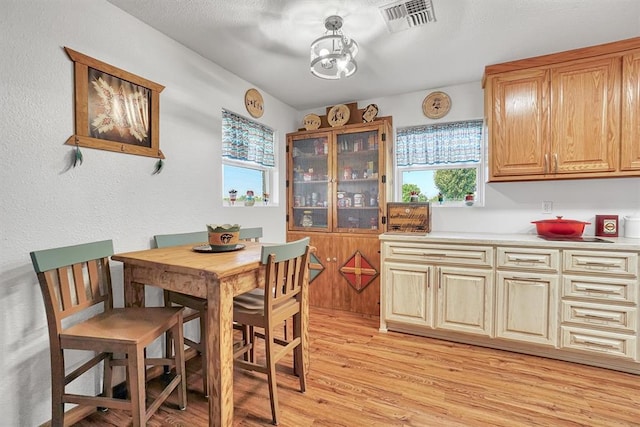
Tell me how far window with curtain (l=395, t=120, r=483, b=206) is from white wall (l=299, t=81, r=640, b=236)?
0.32ft

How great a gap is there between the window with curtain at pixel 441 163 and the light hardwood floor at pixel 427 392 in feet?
5.19

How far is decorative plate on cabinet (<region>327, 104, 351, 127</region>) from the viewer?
354 cm

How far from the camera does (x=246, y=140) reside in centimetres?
312

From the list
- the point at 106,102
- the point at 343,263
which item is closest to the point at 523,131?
the point at 343,263

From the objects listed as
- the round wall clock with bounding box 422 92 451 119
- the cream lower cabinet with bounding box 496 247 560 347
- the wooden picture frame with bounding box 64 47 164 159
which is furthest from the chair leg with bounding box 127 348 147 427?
the round wall clock with bounding box 422 92 451 119

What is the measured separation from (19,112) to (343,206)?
Result: 8.87 feet

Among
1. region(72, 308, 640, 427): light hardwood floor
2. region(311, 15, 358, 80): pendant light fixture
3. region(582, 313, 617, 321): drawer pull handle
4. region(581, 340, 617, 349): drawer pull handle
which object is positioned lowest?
region(72, 308, 640, 427): light hardwood floor

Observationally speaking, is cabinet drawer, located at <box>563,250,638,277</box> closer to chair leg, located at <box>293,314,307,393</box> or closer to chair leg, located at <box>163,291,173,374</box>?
chair leg, located at <box>293,314,307,393</box>

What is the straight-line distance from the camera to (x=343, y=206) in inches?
137

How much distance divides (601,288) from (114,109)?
360 centimetres

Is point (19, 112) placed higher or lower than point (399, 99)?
lower

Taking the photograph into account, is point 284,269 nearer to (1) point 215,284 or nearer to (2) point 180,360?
(1) point 215,284

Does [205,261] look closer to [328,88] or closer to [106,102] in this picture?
[106,102]

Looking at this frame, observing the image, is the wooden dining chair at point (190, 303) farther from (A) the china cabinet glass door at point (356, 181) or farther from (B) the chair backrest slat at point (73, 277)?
(A) the china cabinet glass door at point (356, 181)
